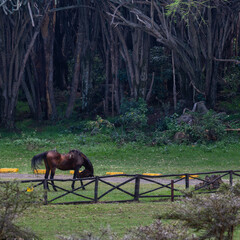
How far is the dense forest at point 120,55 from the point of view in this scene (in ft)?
111

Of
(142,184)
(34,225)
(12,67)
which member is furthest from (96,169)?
(12,67)

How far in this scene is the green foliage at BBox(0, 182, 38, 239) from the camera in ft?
31.5

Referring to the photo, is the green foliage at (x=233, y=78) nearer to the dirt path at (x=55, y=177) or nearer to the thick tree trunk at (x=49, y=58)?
the thick tree trunk at (x=49, y=58)

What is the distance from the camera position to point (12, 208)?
387 inches

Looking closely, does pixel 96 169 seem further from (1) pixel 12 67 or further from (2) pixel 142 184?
(1) pixel 12 67

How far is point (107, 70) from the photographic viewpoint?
39938mm

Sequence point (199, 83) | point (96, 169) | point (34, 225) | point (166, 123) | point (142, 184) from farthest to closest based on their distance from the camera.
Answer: point (199, 83) → point (166, 123) → point (96, 169) → point (142, 184) → point (34, 225)

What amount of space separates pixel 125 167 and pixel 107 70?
16.0m

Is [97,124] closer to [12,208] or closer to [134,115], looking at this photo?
[134,115]

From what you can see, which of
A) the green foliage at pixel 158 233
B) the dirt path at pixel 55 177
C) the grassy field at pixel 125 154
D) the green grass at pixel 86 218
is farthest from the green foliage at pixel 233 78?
the green foliage at pixel 158 233

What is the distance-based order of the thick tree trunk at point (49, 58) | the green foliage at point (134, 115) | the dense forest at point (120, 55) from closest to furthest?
the green foliage at point (134, 115)
the dense forest at point (120, 55)
the thick tree trunk at point (49, 58)

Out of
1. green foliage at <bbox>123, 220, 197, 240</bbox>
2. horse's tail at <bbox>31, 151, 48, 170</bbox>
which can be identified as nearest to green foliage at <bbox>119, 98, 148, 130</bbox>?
horse's tail at <bbox>31, 151, 48, 170</bbox>

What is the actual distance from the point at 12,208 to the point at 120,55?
30.4 m

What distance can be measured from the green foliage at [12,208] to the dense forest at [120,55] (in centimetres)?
2174
